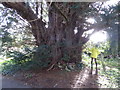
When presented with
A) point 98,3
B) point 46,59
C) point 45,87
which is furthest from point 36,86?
point 98,3

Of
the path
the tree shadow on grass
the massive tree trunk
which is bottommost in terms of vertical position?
the path

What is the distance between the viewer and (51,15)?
4484 millimetres

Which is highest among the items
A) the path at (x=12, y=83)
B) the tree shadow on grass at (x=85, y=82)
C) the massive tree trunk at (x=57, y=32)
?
the massive tree trunk at (x=57, y=32)

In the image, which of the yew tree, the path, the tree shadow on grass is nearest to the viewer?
the tree shadow on grass

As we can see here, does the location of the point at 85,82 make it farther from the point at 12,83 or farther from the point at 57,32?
the point at 12,83

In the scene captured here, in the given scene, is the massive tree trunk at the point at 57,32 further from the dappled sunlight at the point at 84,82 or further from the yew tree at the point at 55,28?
the dappled sunlight at the point at 84,82

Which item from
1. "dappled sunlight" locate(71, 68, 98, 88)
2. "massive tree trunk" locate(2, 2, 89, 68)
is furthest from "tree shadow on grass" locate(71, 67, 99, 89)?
"massive tree trunk" locate(2, 2, 89, 68)

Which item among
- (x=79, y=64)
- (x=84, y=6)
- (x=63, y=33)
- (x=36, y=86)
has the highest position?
(x=84, y=6)

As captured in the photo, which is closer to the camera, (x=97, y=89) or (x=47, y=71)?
(x=97, y=89)

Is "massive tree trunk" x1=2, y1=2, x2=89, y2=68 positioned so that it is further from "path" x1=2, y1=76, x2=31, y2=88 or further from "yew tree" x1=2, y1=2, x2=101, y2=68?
Answer: "path" x1=2, y1=76, x2=31, y2=88

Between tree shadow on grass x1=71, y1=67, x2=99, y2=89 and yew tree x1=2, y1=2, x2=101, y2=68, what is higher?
yew tree x1=2, y1=2, x2=101, y2=68

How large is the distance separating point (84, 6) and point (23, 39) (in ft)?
10.4

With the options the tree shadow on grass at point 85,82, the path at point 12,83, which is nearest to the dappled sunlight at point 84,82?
the tree shadow on grass at point 85,82

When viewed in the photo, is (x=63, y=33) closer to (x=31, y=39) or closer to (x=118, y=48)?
(x=31, y=39)
